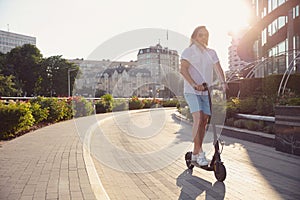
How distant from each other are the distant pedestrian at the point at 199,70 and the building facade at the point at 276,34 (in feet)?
50.0

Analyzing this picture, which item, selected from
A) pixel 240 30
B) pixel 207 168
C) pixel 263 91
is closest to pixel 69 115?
pixel 263 91

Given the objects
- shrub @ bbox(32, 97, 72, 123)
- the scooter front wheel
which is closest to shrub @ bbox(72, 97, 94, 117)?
shrub @ bbox(32, 97, 72, 123)

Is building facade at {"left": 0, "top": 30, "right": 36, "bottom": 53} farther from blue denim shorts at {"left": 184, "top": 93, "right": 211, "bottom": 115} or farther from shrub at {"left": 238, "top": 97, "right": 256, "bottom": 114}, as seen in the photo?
blue denim shorts at {"left": 184, "top": 93, "right": 211, "bottom": 115}

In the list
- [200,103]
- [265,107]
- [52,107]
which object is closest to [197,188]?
[200,103]

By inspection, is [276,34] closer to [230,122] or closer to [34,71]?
[230,122]

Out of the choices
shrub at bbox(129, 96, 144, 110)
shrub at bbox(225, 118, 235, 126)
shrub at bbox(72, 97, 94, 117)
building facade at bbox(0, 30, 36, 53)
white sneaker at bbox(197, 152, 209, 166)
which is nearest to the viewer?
white sneaker at bbox(197, 152, 209, 166)

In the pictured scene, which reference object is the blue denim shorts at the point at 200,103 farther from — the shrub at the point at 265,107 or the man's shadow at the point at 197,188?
the shrub at the point at 265,107

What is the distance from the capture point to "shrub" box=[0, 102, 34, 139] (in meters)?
9.38

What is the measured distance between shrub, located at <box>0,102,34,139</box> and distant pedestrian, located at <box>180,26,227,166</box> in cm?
672

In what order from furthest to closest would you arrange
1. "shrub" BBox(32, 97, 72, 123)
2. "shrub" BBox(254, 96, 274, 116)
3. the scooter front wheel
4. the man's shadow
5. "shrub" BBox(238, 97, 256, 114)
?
"shrub" BBox(32, 97, 72, 123), "shrub" BBox(238, 97, 256, 114), "shrub" BBox(254, 96, 274, 116), the scooter front wheel, the man's shadow

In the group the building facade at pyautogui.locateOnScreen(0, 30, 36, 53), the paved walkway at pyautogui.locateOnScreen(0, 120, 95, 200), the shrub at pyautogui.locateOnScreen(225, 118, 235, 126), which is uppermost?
the building facade at pyautogui.locateOnScreen(0, 30, 36, 53)

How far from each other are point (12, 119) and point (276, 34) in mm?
26817

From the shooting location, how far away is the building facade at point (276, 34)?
2214 cm

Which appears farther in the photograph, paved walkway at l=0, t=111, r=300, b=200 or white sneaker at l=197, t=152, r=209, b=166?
white sneaker at l=197, t=152, r=209, b=166
